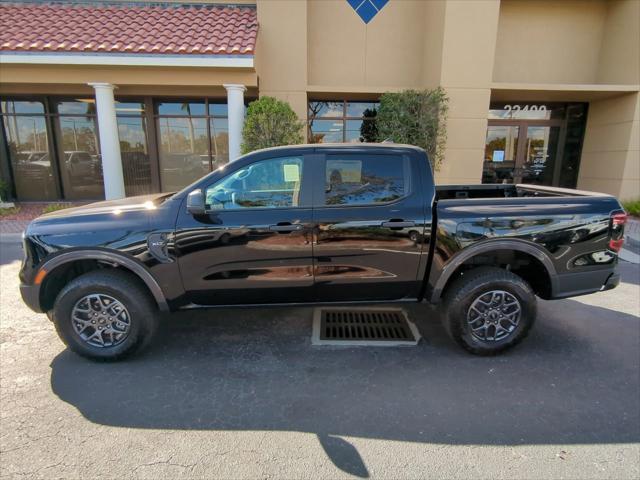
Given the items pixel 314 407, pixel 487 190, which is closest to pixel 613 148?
pixel 487 190

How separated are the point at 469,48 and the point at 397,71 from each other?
76.3 inches

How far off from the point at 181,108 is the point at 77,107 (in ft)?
9.38

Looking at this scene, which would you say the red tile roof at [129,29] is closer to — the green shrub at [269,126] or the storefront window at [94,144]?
the green shrub at [269,126]

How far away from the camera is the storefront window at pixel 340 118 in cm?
1039

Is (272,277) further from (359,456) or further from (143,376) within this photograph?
(359,456)

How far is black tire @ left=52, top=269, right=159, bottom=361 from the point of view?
315 cm

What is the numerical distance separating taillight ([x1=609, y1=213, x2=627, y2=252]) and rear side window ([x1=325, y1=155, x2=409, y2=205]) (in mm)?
1842

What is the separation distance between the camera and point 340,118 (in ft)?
34.2

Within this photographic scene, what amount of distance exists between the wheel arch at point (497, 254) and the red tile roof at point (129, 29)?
675 cm

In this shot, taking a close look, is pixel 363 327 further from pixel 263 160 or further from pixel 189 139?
pixel 189 139

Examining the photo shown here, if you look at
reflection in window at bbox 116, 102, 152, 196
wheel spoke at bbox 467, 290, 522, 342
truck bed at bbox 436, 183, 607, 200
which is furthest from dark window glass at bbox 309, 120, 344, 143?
wheel spoke at bbox 467, 290, 522, 342

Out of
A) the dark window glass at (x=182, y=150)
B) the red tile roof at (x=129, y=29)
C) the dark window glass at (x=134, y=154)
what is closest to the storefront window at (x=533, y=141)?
the red tile roof at (x=129, y=29)

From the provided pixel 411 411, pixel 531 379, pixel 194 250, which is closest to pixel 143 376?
pixel 194 250

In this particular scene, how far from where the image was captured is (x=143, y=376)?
311cm
